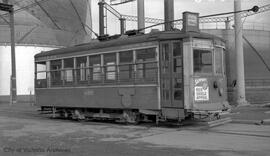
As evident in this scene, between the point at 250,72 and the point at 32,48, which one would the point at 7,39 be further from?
the point at 250,72

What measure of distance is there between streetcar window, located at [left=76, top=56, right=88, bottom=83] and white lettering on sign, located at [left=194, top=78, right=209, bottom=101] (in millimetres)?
5460

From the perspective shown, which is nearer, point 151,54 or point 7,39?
point 151,54

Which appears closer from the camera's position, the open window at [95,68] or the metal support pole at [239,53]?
the open window at [95,68]

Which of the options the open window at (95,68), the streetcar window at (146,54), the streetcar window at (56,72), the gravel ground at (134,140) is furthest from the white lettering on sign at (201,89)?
the streetcar window at (56,72)

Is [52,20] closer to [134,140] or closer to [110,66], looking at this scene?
[110,66]

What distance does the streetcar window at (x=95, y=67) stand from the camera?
58.1ft

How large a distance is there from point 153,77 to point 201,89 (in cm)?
179

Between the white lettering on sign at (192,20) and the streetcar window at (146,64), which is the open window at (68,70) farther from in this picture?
the white lettering on sign at (192,20)

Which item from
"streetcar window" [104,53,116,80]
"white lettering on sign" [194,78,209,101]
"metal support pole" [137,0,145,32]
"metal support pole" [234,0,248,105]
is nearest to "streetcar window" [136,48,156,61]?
"streetcar window" [104,53,116,80]

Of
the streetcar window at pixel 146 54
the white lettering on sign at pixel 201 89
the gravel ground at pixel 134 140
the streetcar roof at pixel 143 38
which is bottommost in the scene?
the gravel ground at pixel 134 140

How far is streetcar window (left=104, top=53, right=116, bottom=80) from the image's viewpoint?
17000 mm

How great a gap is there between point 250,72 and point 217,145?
36.8 m

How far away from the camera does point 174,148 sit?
35.1 feet

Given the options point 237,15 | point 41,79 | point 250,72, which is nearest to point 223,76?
point 41,79
